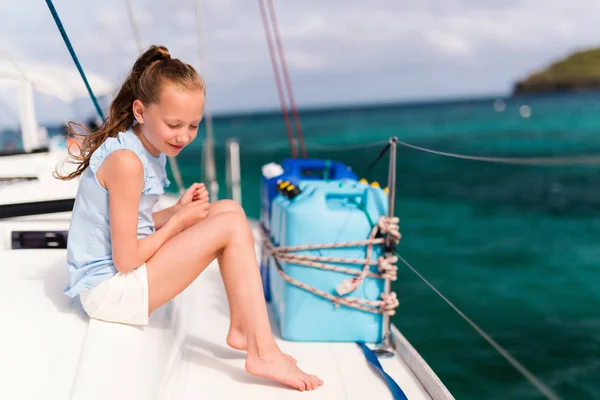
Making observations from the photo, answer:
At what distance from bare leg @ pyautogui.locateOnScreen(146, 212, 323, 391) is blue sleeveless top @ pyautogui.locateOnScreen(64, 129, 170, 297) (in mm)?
138

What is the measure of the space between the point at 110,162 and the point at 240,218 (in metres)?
0.38

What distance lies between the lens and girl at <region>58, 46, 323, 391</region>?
1.44 meters

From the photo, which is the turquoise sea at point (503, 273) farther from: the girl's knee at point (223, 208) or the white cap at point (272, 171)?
the girl's knee at point (223, 208)

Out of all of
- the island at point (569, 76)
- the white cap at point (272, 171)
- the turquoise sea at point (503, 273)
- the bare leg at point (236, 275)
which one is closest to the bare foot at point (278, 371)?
the bare leg at point (236, 275)

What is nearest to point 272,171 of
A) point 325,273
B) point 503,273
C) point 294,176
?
point 294,176

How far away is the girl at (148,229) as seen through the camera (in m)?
1.44

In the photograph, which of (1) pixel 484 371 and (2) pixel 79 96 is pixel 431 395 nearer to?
(1) pixel 484 371

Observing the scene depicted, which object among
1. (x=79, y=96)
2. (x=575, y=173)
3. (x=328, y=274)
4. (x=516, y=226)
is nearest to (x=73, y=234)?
(x=328, y=274)

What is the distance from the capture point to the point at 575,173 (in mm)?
12461

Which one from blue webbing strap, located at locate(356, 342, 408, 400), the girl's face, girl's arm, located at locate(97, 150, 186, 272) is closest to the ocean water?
blue webbing strap, located at locate(356, 342, 408, 400)

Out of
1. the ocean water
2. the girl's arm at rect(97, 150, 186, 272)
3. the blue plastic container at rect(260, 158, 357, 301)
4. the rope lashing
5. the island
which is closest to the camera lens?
the girl's arm at rect(97, 150, 186, 272)

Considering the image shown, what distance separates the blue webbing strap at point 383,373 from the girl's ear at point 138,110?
987mm

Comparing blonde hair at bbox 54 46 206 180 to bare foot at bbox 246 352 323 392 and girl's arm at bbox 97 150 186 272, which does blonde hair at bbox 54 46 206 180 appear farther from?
bare foot at bbox 246 352 323 392

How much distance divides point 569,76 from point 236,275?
285 feet
